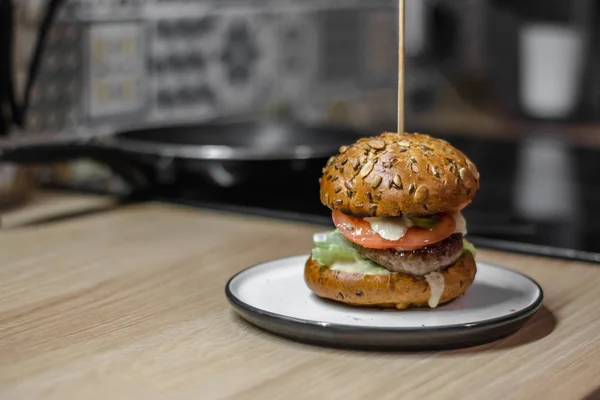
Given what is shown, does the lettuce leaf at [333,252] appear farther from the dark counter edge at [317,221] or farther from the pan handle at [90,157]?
the pan handle at [90,157]

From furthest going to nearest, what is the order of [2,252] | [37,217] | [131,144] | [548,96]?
[548,96], [131,144], [37,217], [2,252]

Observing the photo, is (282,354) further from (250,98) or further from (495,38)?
(495,38)

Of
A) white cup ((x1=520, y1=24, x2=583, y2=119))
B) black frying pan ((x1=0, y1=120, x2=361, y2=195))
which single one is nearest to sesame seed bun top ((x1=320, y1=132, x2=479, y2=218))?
black frying pan ((x1=0, y1=120, x2=361, y2=195))

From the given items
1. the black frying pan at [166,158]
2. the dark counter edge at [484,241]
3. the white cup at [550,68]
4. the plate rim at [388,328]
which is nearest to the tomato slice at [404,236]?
the plate rim at [388,328]

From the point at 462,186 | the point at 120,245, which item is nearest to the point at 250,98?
the point at 120,245

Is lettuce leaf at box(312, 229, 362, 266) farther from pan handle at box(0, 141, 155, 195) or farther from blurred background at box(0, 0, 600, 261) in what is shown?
pan handle at box(0, 141, 155, 195)

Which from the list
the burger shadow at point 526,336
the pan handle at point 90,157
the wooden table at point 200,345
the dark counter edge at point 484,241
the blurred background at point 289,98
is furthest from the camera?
the blurred background at point 289,98
